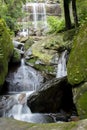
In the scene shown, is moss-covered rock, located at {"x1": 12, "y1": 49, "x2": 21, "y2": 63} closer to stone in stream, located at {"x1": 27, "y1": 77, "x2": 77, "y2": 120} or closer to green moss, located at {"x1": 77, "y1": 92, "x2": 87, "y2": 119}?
stone in stream, located at {"x1": 27, "y1": 77, "x2": 77, "y2": 120}

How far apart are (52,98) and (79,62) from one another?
2.31 m

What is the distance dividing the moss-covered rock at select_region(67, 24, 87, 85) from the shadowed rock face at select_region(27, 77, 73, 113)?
1557mm

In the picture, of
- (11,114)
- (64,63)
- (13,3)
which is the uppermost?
(13,3)

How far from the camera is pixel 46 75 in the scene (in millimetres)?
12594

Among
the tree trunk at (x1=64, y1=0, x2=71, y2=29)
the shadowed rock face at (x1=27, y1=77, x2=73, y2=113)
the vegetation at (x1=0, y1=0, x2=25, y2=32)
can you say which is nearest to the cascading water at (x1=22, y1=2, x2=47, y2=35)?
the vegetation at (x1=0, y1=0, x2=25, y2=32)

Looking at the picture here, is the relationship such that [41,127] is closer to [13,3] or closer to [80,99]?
[80,99]

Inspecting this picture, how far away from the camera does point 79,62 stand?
7.59 metres

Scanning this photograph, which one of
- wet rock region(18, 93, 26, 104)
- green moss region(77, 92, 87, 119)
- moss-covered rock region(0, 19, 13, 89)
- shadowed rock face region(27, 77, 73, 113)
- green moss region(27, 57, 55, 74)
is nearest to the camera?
green moss region(77, 92, 87, 119)

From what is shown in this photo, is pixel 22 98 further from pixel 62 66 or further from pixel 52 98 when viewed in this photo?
pixel 62 66

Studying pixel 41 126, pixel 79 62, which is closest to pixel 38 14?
pixel 79 62

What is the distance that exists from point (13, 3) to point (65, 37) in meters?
12.1

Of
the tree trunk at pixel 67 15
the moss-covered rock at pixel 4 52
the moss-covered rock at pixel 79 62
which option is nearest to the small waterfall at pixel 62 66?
the moss-covered rock at pixel 4 52

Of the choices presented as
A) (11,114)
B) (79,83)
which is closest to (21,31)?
(11,114)

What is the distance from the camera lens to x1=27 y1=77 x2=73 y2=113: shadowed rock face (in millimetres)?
9211
